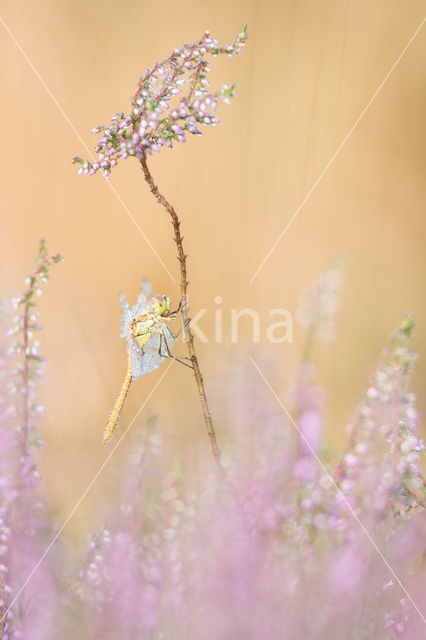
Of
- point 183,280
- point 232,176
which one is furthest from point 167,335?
point 232,176

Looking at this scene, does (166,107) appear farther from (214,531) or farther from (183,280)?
(214,531)

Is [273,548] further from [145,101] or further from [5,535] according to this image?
[145,101]

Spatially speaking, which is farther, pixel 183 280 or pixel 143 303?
pixel 143 303

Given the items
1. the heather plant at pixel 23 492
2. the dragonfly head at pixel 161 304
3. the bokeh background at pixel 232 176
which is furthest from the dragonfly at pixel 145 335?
the bokeh background at pixel 232 176

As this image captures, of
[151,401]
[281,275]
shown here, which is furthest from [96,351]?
[281,275]

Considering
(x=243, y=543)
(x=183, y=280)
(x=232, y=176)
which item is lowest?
(x=243, y=543)

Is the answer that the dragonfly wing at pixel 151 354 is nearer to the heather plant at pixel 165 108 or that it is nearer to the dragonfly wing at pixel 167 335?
the dragonfly wing at pixel 167 335
